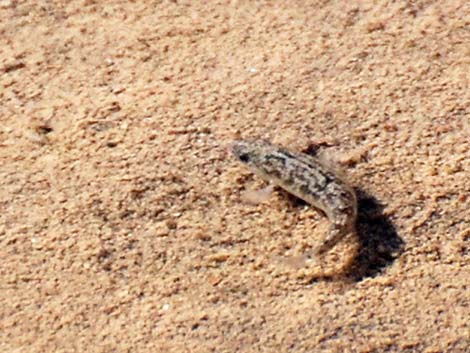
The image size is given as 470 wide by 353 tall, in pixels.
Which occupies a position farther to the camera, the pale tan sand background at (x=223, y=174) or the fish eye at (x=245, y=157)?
the fish eye at (x=245, y=157)

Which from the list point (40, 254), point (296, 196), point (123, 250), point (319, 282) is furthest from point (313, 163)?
point (40, 254)

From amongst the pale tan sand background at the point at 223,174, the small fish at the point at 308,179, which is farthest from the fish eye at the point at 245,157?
the pale tan sand background at the point at 223,174

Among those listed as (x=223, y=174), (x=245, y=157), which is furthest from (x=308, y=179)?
(x=223, y=174)

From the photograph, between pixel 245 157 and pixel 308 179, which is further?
pixel 245 157

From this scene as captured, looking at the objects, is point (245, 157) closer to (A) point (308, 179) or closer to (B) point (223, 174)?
(B) point (223, 174)

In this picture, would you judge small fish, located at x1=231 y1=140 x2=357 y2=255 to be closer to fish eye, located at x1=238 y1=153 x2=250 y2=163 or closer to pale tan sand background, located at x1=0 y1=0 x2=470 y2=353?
fish eye, located at x1=238 y1=153 x2=250 y2=163

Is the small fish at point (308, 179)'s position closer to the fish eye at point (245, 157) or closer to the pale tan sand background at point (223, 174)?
the fish eye at point (245, 157)
